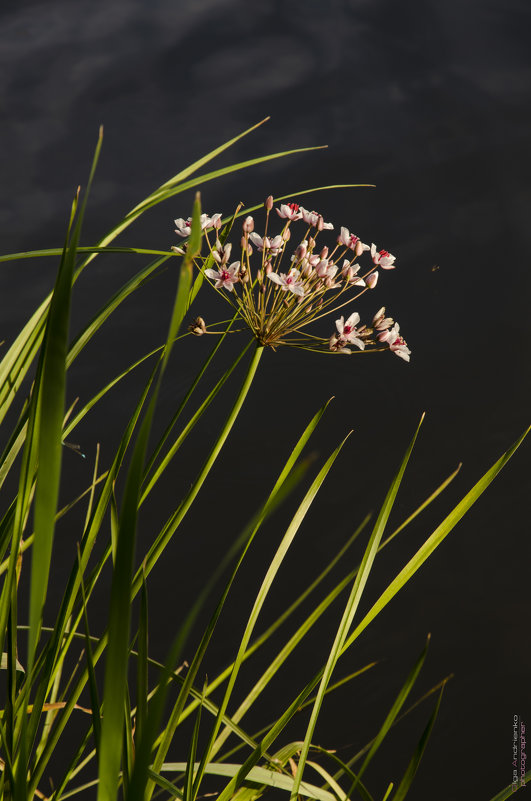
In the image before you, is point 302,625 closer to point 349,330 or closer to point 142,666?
point 142,666

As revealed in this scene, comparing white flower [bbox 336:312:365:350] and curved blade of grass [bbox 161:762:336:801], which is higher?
white flower [bbox 336:312:365:350]

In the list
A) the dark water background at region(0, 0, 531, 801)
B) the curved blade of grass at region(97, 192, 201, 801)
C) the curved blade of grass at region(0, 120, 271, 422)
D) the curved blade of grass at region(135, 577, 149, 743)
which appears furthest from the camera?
the dark water background at region(0, 0, 531, 801)

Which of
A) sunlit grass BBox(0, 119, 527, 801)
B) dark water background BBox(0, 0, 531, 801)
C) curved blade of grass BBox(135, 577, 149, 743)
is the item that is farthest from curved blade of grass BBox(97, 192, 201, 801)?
dark water background BBox(0, 0, 531, 801)

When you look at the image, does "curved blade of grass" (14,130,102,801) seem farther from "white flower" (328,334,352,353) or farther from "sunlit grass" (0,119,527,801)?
"white flower" (328,334,352,353)

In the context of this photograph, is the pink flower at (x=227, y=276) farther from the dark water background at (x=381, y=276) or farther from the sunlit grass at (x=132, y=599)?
the dark water background at (x=381, y=276)

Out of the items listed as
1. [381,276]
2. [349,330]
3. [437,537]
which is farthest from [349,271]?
[381,276]

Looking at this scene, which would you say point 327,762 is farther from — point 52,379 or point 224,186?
point 224,186

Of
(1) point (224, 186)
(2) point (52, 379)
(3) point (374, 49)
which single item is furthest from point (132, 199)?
(2) point (52, 379)

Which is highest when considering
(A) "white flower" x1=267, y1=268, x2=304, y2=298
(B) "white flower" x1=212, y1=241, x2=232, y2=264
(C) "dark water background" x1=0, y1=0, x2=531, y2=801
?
(B) "white flower" x1=212, y1=241, x2=232, y2=264
